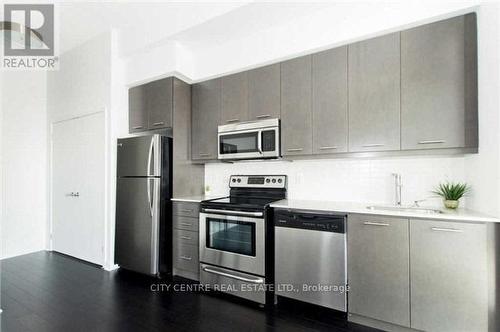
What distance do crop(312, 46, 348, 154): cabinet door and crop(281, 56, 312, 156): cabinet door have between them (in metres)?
0.06

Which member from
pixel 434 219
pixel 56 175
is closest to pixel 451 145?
pixel 434 219

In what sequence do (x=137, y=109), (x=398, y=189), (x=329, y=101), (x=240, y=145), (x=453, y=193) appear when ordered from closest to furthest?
1. (x=453, y=193)
2. (x=398, y=189)
3. (x=329, y=101)
4. (x=240, y=145)
5. (x=137, y=109)

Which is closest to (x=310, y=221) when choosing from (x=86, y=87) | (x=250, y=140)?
(x=250, y=140)

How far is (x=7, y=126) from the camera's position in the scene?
3.46 m

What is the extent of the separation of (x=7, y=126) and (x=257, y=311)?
4.31m

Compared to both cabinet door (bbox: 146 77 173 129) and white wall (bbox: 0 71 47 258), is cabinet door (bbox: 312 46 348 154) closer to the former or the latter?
cabinet door (bbox: 146 77 173 129)

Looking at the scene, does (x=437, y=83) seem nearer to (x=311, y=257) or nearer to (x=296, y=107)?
(x=296, y=107)

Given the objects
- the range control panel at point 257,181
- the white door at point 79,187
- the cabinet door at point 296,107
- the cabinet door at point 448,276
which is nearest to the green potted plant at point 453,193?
the cabinet door at point 448,276

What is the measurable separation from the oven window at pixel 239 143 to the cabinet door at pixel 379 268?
47.5 inches

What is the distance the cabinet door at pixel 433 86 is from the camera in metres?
1.77

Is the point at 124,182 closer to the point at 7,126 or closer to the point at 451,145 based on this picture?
the point at 7,126

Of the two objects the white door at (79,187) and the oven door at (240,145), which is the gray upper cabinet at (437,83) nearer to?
the oven door at (240,145)

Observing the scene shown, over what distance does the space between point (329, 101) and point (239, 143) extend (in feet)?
3.39

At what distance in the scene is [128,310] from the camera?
2094 mm
